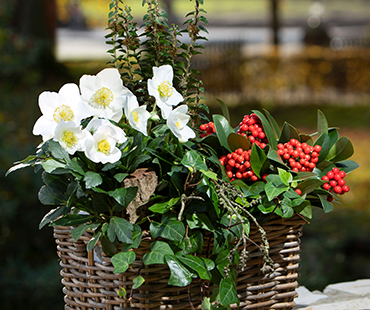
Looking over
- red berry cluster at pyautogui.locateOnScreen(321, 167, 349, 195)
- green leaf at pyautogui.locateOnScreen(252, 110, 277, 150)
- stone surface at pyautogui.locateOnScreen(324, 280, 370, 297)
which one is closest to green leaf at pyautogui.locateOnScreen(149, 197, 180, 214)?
green leaf at pyautogui.locateOnScreen(252, 110, 277, 150)

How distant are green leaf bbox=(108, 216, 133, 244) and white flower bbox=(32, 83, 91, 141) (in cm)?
28

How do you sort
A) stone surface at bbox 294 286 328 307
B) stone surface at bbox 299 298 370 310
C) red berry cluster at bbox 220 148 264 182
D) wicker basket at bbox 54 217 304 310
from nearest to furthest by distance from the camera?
wicker basket at bbox 54 217 304 310 → red berry cluster at bbox 220 148 264 182 → stone surface at bbox 299 298 370 310 → stone surface at bbox 294 286 328 307

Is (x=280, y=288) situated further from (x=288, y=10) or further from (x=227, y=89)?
(x=288, y=10)

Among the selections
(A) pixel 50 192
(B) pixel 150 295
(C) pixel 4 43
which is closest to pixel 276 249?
(B) pixel 150 295

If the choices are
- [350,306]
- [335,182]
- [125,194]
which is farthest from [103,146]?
[350,306]

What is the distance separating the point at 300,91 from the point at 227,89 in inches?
62.8

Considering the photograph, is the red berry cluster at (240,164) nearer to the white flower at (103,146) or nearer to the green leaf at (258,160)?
the green leaf at (258,160)

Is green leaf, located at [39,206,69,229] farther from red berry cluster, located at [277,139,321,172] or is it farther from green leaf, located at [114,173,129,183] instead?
red berry cluster, located at [277,139,321,172]

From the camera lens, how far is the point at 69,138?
104 cm

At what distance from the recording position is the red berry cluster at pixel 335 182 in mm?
1228

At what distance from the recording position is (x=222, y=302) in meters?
1.04

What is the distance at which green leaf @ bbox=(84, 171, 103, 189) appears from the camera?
990mm

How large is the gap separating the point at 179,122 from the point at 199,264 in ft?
1.26

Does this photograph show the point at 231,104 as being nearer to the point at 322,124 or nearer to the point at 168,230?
the point at 322,124
